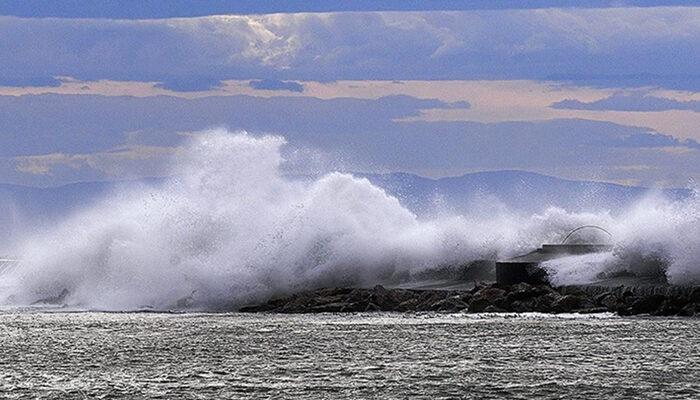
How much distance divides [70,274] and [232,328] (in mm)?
15657

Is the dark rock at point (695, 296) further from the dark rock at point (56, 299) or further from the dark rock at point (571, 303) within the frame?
the dark rock at point (56, 299)

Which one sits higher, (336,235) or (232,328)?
(336,235)

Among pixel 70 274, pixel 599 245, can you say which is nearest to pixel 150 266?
pixel 70 274

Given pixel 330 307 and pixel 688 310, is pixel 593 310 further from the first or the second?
pixel 330 307

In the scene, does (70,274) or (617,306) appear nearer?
(617,306)

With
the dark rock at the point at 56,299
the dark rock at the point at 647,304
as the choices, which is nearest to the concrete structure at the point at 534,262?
the dark rock at the point at 647,304

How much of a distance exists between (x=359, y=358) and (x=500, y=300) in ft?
38.3

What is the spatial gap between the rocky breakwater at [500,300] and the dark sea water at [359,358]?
4.71ft

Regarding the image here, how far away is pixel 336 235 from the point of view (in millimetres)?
47531

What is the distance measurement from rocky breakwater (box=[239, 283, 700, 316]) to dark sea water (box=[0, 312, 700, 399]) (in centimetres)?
144

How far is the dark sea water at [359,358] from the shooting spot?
22094 millimetres

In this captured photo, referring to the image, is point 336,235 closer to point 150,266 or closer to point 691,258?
point 150,266

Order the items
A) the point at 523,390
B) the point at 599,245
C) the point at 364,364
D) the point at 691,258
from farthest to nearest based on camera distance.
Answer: the point at 599,245 < the point at 691,258 < the point at 364,364 < the point at 523,390

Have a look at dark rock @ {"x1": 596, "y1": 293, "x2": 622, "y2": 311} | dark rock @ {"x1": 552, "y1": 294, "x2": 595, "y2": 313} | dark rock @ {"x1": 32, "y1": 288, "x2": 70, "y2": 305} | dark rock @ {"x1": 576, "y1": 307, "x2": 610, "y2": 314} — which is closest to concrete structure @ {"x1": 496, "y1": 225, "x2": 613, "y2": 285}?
dark rock @ {"x1": 552, "y1": 294, "x2": 595, "y2": 313}
